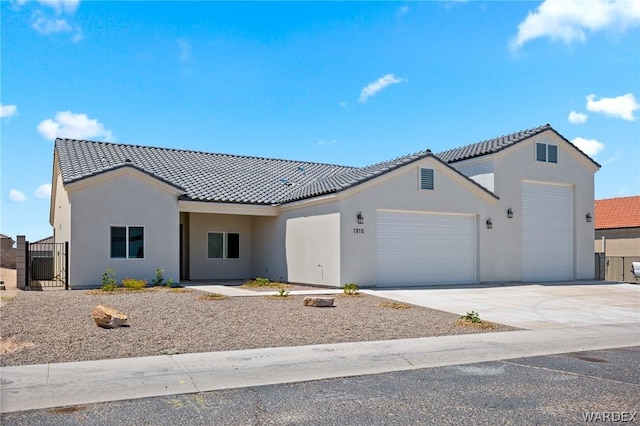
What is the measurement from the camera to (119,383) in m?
7.40

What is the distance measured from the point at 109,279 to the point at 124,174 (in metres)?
3.67

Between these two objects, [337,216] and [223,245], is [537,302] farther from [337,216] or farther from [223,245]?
[223,245]

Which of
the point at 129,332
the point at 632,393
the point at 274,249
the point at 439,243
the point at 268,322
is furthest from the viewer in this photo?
the point at 274,249

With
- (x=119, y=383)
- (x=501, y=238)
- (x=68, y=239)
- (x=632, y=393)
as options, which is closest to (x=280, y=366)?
(x=119, y=383)

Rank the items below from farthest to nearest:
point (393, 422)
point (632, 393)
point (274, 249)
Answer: point (274, 249)
point (632, 393)
point (393, 422)

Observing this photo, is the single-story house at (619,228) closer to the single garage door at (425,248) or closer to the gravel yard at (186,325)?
the single garage door at (425,248)

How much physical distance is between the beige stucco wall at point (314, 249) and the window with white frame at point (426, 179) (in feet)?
12.9

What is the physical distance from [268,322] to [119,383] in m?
4.94

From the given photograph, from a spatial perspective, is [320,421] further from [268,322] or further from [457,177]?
[457,177]

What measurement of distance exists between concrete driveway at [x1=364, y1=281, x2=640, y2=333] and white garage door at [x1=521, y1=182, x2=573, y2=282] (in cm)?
222

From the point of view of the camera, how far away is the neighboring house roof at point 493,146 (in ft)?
80.0

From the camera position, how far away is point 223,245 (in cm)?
2498

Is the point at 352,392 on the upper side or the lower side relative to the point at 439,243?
lower

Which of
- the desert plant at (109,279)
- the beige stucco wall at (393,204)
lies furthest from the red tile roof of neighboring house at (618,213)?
the desert plant at (109,279)
